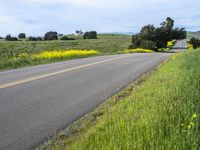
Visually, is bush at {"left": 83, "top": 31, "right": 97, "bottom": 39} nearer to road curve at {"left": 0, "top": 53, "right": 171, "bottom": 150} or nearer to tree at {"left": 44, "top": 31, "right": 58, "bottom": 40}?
tree at {"left": 44, "top": 31, "right": 58, "bottom": 40}

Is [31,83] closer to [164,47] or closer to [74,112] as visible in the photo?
[74,112]

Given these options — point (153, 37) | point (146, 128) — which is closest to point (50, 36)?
point (153, 37)

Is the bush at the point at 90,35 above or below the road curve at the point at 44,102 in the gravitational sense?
below

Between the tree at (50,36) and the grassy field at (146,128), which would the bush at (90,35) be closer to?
the tree at (50,36)

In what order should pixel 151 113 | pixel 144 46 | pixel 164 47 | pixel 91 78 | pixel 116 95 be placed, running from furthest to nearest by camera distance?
pixel 164 47
pixel 144 46
pixel 91 78
pixel 116 95
pixel 151 113

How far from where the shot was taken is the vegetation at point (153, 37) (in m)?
61.9

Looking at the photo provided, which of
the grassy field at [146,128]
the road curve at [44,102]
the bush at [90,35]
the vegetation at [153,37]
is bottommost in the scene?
the bush at [90,35]

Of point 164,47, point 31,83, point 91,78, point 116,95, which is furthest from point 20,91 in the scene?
point 164,47

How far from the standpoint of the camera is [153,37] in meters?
67.4

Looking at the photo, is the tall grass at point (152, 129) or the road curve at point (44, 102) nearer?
the tall grass at point (152, 129)

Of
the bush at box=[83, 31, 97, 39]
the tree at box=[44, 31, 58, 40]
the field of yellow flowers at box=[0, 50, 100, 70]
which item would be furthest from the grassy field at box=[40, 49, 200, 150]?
the bush at box=[83, 31, 97, 39]

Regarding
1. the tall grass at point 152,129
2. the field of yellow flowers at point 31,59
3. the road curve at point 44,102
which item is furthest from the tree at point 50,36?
the tall grass at point 152,129

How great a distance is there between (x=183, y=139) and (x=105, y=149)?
34.8 inches

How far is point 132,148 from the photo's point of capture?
4234mm
